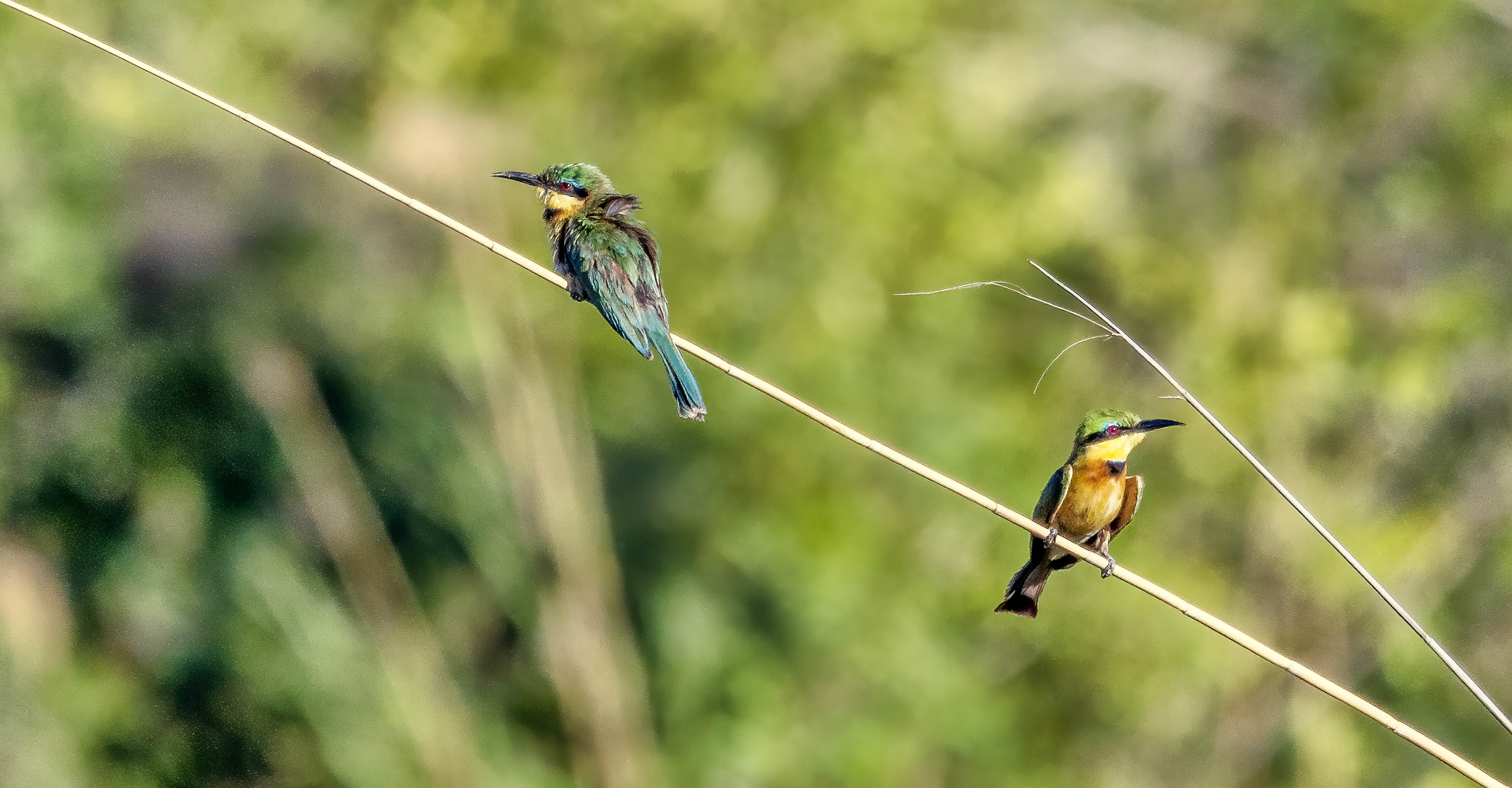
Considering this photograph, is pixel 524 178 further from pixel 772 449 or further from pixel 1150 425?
pixel 772 449

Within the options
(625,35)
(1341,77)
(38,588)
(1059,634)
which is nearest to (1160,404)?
(1059,634)

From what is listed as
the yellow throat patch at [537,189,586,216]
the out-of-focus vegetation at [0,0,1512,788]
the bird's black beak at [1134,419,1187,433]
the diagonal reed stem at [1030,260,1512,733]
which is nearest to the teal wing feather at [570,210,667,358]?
the yellow throat patch at [537,189,586,216]

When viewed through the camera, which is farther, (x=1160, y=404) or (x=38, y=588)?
(x=38, y=588)

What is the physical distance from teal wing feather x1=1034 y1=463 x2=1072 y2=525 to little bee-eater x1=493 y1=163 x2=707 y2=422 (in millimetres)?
708

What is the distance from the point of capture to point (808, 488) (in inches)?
178

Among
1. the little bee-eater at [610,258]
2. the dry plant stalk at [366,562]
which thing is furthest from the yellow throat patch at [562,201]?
the dry plant stalk at [366,562]

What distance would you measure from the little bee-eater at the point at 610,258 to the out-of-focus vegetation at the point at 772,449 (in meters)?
1.36

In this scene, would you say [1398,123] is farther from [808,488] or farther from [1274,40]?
[808,488]

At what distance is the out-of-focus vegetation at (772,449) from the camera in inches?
175

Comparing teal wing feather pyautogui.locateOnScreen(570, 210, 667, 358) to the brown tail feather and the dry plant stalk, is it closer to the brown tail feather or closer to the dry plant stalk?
the brown tail feather

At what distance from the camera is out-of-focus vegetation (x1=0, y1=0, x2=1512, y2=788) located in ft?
14.6

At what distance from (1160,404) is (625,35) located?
281 cm

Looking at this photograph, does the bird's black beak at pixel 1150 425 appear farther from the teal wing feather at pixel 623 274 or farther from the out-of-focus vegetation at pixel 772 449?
the out-of-focus vegetation at pixel 772 449

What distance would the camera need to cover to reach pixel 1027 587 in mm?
2168
